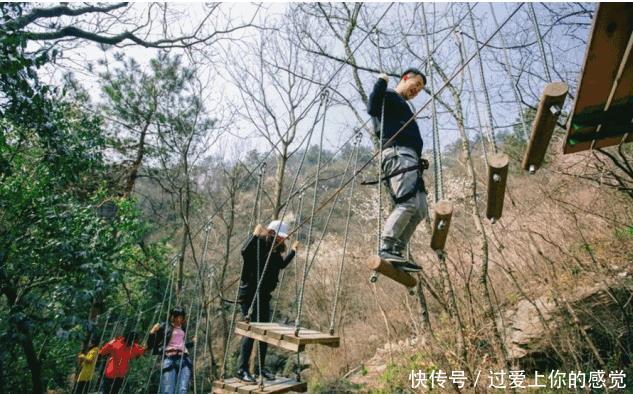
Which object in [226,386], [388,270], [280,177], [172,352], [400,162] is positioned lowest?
[172,352]

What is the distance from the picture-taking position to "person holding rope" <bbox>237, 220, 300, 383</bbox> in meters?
3.18

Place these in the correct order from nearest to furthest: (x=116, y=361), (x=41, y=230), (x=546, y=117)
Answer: (x=546, y=117) < (x=41, y=230) < (x=116, y=361)

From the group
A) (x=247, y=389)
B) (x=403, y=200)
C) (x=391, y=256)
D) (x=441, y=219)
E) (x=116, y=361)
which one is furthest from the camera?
(x=116, y=361)

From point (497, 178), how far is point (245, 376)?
8.26 feet

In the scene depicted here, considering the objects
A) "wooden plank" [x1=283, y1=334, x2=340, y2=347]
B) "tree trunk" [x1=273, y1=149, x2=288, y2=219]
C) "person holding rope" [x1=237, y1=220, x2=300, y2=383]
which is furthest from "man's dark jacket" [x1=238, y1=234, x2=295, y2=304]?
"tree trunk" [x1=273, y1=149, x2=288, y2=219]

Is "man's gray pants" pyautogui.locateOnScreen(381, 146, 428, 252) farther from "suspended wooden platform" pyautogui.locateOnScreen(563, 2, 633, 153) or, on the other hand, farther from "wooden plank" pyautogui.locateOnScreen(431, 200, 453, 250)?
"suspended wooden platform" pyautogui.locateOnScreen(563, 2, 633, 153)

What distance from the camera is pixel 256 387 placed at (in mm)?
2791

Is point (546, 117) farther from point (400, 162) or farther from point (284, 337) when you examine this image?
point (284, 337)

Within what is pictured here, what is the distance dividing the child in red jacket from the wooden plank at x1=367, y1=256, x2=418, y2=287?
190 inches

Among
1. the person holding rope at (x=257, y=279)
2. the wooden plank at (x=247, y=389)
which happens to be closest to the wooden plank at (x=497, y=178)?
the person holding rope at (x=257, y=279)

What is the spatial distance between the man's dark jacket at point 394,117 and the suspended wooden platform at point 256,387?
1.97 m

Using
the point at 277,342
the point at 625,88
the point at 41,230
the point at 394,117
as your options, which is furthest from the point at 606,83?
the point at 41,230

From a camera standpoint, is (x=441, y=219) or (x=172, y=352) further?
(x=172, y=352)

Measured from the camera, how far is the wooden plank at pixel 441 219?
1901 millimetres
